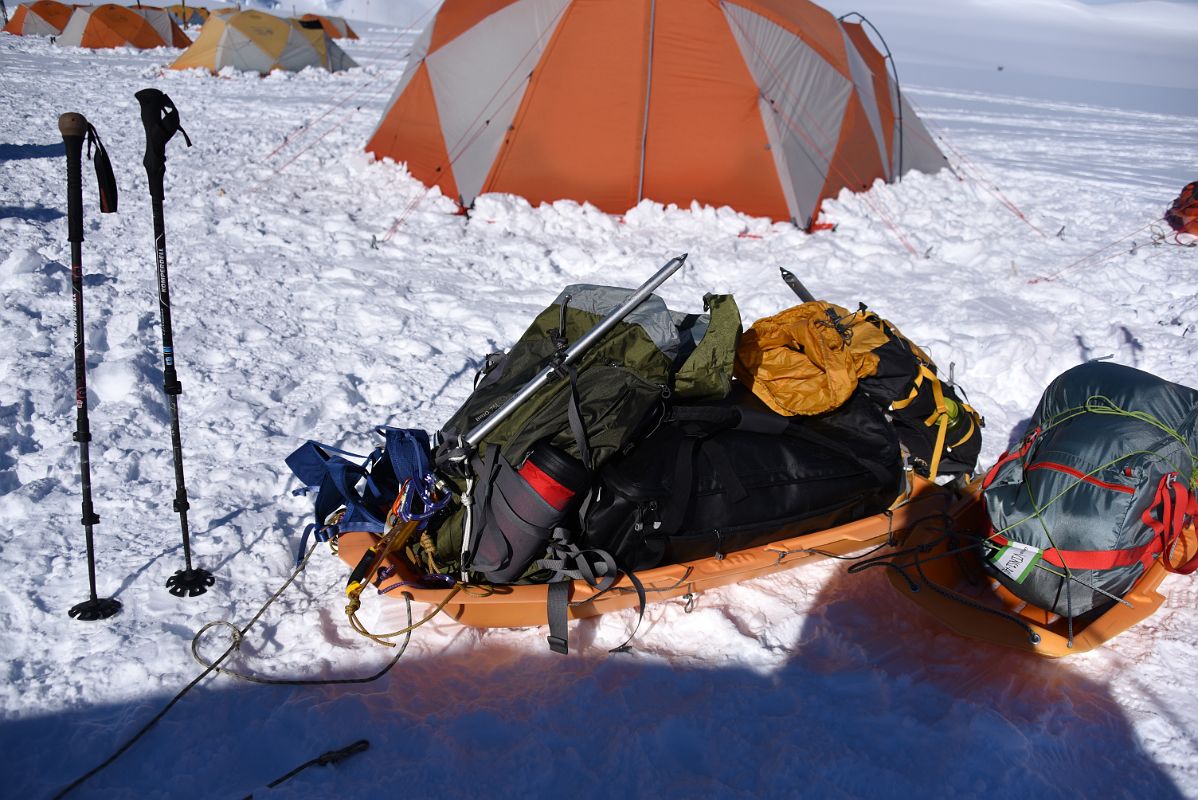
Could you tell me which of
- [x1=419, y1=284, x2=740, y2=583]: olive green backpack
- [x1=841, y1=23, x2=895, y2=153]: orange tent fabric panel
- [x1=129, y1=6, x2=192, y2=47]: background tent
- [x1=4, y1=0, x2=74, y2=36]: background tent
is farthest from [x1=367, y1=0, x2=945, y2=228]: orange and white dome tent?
[x1=4, y1=0, x2=74, y2=36]: background tent

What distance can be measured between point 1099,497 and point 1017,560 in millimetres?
376

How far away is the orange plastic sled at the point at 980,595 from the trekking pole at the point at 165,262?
279 cm

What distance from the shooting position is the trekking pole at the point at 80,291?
250 cm

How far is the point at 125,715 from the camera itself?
8.36ft

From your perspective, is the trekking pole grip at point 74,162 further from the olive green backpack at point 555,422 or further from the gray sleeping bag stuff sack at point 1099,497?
the gray sleeping bag stuff sack at point 1099,497

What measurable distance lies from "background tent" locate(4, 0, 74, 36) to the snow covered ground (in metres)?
23.5

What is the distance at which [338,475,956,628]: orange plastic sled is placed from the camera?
2859 millimetres

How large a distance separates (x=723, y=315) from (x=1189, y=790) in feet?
7.35

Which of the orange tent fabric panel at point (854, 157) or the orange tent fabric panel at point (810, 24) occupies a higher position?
the orange tent fabric panel at point (810, 24)

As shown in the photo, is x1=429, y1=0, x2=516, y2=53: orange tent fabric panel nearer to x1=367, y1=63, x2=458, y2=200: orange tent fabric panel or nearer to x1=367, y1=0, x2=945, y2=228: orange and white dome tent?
x1=367, y1=0, x2=945, y2=228: orange and white dome tent

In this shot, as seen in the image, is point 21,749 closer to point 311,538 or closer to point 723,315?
point 311,538

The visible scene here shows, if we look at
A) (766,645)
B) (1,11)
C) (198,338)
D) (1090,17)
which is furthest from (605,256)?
(1090,17)

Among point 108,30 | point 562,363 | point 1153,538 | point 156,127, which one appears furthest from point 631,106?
point 108,30

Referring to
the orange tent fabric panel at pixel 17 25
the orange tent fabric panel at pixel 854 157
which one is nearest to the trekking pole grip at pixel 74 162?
the orange tent fabric panel at pixel 854 157
